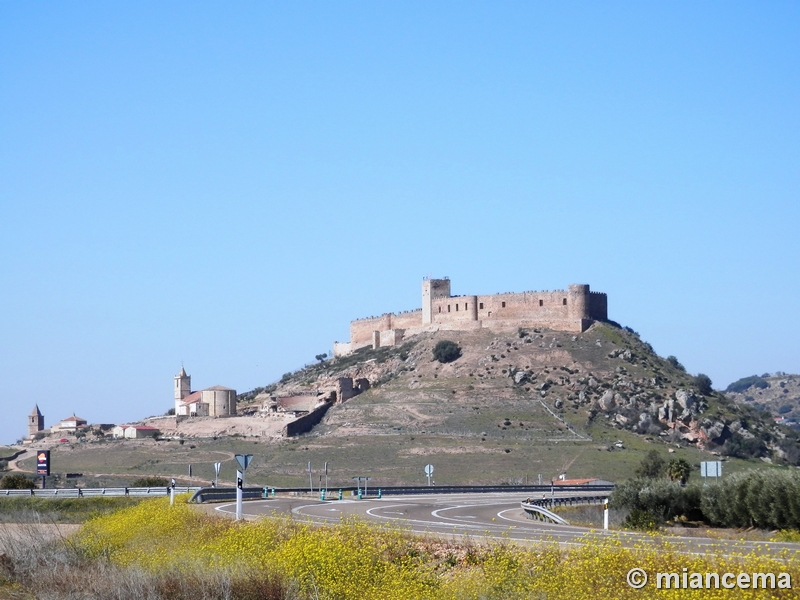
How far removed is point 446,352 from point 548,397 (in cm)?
1350

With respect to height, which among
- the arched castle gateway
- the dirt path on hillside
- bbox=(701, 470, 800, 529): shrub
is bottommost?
the dirt path on hillside

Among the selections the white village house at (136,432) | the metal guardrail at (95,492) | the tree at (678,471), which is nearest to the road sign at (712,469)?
the tree at (678,471)

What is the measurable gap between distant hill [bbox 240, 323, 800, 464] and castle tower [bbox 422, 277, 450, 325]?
125 inches

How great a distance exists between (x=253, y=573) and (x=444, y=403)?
68.4 m

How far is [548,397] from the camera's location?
85.1m

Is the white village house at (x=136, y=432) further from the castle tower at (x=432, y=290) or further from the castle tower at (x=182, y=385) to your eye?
the castle tower at (x=432, y=290)

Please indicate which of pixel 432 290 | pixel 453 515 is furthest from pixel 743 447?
pixel 453 515

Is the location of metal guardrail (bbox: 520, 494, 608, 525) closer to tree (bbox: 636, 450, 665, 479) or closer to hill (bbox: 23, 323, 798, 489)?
tree (bbox: 636, 450, 665, 479)

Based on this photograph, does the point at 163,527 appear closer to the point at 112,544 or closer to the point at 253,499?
the point at 112,544

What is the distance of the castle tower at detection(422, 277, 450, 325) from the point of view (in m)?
106

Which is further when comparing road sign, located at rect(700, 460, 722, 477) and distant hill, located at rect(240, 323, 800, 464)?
distant hill, located at rect(240, 323, 800, 464)

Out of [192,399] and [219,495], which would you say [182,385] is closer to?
[192,399]

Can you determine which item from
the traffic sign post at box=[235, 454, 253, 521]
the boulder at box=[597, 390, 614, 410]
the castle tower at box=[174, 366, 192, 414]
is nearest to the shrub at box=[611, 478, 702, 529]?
the traffic sign post at box=[235, 454, 253, 521]

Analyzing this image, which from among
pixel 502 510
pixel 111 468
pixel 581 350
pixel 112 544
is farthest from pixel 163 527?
pixel 581 350
